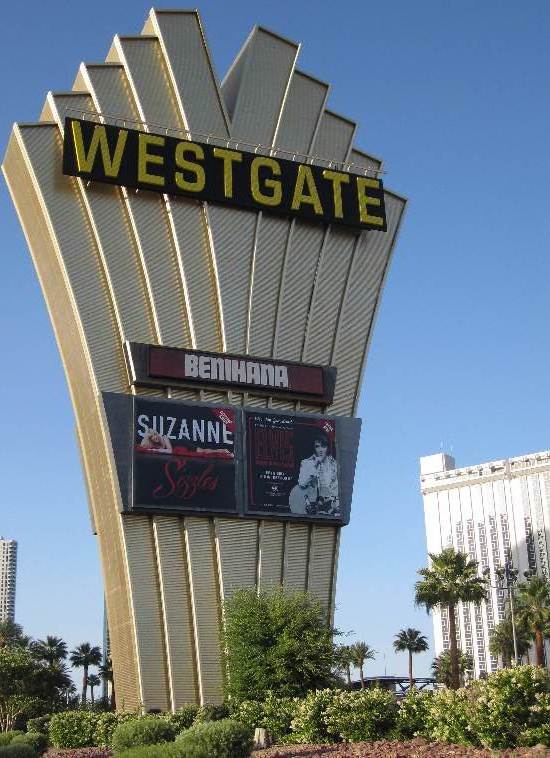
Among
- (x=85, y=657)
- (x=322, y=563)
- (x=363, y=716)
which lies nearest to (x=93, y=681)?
(x=85, y=657)

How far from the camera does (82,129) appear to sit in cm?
4428

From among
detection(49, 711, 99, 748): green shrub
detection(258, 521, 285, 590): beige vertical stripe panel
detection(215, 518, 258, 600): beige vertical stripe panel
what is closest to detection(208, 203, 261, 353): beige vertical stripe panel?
detection(215, 518, 258, 600): beige vertical stripe panel

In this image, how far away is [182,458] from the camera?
43281 millimetres

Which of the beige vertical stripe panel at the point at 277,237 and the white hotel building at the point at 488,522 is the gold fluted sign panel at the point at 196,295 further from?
the white hotel building at the point at 488,522

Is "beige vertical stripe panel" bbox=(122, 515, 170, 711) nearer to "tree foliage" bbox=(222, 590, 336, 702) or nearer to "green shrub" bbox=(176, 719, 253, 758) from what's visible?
"tree foliage" bbox=(222, 590, 336, 702)

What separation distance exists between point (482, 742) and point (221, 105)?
3484 cm

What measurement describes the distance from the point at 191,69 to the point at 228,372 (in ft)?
50.2

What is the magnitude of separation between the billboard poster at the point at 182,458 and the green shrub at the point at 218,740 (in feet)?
70.9

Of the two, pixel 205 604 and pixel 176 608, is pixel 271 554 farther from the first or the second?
pixel 176 608

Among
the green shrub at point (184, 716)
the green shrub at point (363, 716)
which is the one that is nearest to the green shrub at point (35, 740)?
the green shrub at point (184, 716)

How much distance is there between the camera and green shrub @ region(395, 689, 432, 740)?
84.9ft

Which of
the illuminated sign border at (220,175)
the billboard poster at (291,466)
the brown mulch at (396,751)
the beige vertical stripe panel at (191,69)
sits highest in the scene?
the beige vertical stripe panel at (191,69)

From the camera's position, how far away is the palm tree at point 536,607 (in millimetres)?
75312

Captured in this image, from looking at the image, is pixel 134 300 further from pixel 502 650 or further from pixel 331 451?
pixel 502 650
